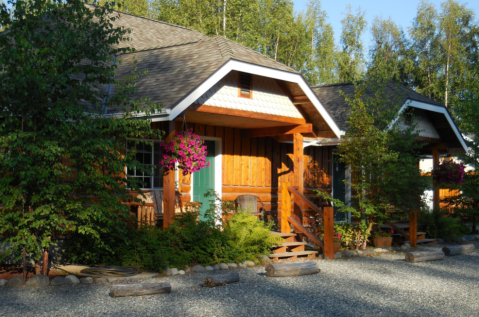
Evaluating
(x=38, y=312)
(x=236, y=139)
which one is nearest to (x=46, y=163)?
(x=38, y=312)

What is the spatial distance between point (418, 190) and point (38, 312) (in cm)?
915

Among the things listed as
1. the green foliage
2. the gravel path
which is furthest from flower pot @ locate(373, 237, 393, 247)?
the green foliage

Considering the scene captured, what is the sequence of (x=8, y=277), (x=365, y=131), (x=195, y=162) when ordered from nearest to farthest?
(x=8, y=277) < (x=195, y=162) < (x=365, y=131)

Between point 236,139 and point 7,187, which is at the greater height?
point 236,139

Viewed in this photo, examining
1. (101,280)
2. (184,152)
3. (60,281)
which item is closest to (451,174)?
(184,152)

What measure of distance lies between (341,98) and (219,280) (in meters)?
10.1

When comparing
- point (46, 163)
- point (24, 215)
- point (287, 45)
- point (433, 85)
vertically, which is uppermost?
point (287, 45)

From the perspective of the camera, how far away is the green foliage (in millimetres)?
7461

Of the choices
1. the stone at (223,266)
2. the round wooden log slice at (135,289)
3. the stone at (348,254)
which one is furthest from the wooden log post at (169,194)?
the stone at (348,254)

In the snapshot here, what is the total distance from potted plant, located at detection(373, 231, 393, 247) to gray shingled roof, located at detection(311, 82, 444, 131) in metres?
2.94

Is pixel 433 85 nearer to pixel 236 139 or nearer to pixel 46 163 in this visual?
pixel 236 139

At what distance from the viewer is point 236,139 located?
1382 centimetres

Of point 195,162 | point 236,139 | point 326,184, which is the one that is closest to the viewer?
point 195,162

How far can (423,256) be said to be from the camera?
36.9 ft
